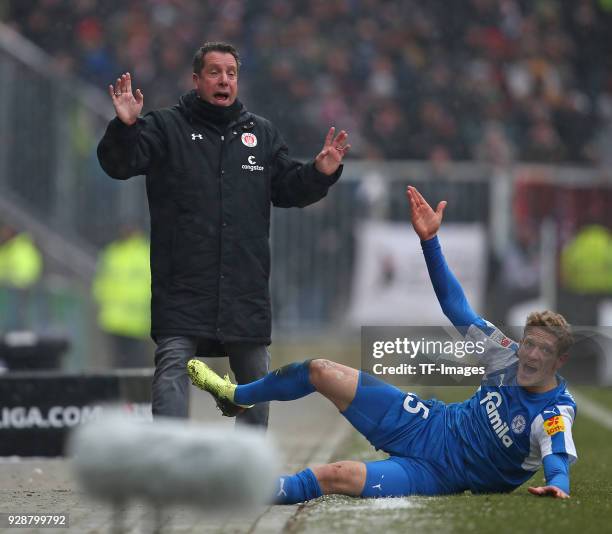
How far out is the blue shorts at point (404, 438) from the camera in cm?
637

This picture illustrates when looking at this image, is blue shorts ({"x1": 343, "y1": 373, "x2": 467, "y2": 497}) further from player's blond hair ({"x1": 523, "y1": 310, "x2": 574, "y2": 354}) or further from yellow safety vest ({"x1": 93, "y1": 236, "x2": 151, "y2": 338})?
yellow safety vest ({"x1": 93, "y1": 236, "x2": 151, "y2": 338})

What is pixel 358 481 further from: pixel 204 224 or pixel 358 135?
pixel 358 135

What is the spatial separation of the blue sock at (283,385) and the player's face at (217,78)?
1415 millimetres

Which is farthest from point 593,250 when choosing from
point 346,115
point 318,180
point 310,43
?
point 318,180

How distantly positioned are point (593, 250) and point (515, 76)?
4.68 m

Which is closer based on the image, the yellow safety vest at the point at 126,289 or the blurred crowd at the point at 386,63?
the yellow safety vest at the point at 126,289

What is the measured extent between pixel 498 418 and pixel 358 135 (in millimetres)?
12333

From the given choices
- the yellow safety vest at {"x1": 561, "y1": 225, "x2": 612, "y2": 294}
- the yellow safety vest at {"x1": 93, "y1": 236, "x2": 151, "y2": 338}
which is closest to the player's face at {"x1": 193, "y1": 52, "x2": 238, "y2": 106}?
the yellow safety vest at {"x1": 93, "y1": 236, "x2": 151, "y2": 338}

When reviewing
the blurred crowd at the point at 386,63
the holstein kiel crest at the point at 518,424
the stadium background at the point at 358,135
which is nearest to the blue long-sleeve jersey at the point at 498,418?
the holstein kiel crest at the point at 518,424

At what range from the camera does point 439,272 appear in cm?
659

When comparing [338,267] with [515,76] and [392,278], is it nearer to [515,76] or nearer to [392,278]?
[392,278]

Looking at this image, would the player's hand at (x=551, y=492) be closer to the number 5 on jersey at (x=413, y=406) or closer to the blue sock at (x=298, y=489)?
the number 5 on jersey at (x=413, y=406)

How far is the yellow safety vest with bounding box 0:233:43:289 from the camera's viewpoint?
15.9m

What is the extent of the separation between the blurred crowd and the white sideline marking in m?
4.87
